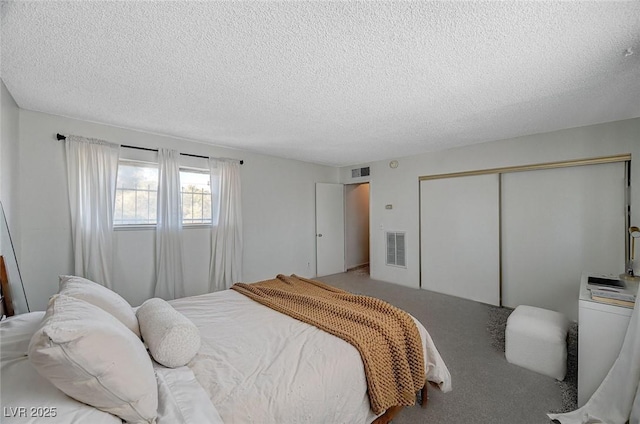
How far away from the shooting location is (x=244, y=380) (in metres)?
1.20

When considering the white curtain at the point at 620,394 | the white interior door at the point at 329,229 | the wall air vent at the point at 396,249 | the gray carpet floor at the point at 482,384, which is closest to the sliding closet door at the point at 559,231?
the gray carpet floor at the point at 482,384

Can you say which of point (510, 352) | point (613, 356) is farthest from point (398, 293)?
point (613, 356)

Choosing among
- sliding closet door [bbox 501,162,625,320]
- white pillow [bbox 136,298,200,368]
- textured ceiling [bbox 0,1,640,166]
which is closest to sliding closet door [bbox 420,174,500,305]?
sliding closet door [bbox 501,162,625,320]

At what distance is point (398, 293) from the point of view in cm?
429

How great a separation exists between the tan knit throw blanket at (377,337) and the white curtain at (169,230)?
2.00 m

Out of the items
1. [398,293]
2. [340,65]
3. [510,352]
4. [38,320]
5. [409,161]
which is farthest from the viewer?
[409,161]

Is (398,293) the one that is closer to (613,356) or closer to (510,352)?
(510,352)

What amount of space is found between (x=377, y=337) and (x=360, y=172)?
4288 millimetres

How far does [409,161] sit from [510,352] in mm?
3215

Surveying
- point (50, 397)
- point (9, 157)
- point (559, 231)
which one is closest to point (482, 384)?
point (559, 231)

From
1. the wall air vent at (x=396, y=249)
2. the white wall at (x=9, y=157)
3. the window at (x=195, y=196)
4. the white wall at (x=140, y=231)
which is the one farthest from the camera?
the wall air vent at (x=396, y=249)

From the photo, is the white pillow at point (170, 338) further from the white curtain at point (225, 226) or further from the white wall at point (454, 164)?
the white wall at point (454, 164)

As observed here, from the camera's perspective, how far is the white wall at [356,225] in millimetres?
6039

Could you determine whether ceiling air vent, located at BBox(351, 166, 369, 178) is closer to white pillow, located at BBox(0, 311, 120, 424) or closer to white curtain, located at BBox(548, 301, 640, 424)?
white curtain, located at BBox(548, 301, 640, 424)
